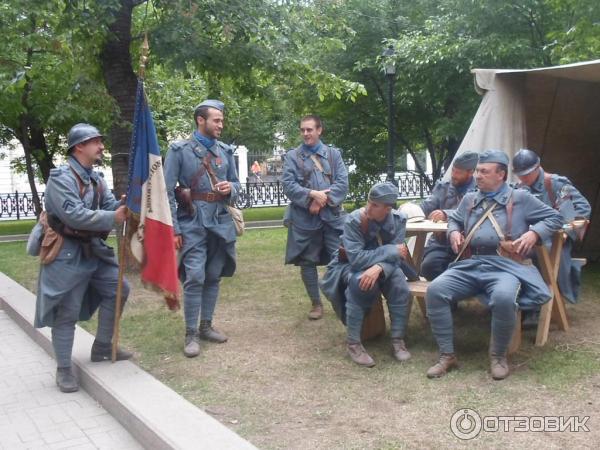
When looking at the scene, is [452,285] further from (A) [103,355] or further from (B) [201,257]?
(A) [103,355]

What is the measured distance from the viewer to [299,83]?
9.98 meters

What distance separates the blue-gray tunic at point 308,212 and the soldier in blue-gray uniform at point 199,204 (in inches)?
31.6

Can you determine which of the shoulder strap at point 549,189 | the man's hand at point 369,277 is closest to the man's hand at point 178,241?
the man's hand at point 369,277

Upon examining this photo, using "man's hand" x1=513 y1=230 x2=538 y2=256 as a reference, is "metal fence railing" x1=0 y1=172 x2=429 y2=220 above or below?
below

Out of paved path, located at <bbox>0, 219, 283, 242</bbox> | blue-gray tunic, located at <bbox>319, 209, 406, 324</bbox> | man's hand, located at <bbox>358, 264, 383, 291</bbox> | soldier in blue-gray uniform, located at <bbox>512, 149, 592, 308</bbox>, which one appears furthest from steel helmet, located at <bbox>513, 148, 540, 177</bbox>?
paved path, located at <bbox>0, 219, 283, 242</bbox>

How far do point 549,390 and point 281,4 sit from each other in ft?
22.3

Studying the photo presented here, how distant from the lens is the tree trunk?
911cm

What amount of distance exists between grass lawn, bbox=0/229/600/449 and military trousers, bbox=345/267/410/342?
24 cm

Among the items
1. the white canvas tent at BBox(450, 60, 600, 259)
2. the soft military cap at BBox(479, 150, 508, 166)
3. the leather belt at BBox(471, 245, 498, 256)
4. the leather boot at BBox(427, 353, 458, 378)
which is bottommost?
the leather boot at BBox(427, 353, 458, 378)

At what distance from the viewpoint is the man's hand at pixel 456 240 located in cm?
479

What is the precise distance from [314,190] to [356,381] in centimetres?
200

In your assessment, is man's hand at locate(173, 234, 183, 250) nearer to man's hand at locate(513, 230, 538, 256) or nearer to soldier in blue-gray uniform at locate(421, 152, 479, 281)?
soldier in blue-gray uniform at locate(421, 152, 479, 281)

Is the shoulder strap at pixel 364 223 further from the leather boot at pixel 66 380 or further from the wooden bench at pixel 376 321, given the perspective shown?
the leather boot at pixel 66 380

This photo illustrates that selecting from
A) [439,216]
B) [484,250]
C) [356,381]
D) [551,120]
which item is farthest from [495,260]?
[551,120]
